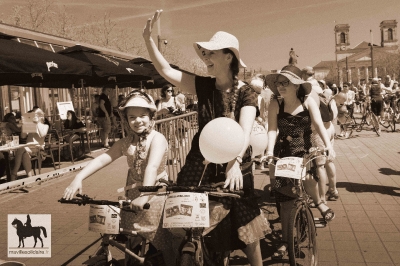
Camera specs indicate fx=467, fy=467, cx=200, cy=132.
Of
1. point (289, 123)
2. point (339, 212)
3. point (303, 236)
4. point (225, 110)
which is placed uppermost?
point (225, 110)

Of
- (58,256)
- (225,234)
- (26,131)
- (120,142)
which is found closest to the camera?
(225,234)

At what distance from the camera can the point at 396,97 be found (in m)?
19.5

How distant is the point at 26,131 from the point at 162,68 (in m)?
7.73

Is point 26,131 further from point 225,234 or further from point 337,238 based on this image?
point 225,234

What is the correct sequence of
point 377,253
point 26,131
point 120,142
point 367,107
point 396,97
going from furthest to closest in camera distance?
point 396,97
point 367,107
point 26,131
point 377,253
point 120,142

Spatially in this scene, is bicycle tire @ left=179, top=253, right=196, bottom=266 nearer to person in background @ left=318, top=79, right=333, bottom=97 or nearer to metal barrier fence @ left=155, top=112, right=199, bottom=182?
metal barrier fence @ left=155, top=112, right=199, bottom=182

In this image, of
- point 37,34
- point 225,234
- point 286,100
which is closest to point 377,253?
point 286,100

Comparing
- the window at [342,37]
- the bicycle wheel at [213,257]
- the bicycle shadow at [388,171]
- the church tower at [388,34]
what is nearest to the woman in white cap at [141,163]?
the bicycle wheel at [213,257]

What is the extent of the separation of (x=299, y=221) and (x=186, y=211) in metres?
1.66

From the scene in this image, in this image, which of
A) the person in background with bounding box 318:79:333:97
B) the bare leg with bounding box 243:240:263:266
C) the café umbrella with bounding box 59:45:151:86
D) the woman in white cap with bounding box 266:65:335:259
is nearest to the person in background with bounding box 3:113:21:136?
the café umbrella with bounding box 59:45:151:86

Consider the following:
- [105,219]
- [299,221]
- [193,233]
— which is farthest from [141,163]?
[299,221]

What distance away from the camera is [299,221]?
4035 millimetres

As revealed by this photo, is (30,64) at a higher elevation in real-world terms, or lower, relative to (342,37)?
lower

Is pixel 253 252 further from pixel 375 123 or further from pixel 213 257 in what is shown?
pixel 375 123
